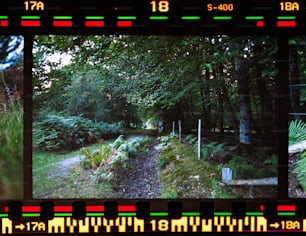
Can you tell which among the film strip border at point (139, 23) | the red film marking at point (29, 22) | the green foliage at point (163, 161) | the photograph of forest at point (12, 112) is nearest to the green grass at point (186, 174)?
the green foliage at point (163, 161)

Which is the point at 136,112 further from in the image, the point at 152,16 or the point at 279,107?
the point at 279,107

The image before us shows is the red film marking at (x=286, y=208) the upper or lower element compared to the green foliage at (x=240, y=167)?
lower

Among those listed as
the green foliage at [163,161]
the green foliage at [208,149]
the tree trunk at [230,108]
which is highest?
the tree trunk at [230,108]

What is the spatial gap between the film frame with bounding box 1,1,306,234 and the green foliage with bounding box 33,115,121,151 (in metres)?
0.09

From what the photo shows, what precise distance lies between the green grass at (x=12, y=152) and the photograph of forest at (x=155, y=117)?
64 millimetres

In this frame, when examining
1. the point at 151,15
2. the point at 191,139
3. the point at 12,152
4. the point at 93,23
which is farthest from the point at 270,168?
the point at 12,152

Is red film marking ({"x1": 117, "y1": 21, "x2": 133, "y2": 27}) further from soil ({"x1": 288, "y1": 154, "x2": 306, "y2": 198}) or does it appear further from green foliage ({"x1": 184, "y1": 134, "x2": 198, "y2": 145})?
soil ({"x1": 288, "y1": 154, "x2": 306, "y2": 198})

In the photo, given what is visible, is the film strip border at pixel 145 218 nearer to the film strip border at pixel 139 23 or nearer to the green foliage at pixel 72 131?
the green foliage at pixel 72 131

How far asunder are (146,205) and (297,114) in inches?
29.4

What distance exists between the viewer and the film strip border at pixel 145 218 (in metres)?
1.49

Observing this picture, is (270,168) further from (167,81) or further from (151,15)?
(151,15)

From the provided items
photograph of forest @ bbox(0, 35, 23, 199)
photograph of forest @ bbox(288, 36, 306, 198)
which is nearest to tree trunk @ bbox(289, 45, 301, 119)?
photograph of forest @ bbox(288, 36, 306, 198)

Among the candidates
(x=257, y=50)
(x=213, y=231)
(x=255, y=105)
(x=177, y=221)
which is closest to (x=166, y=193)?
(x=177, y=221)

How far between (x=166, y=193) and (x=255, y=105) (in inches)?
21.2
